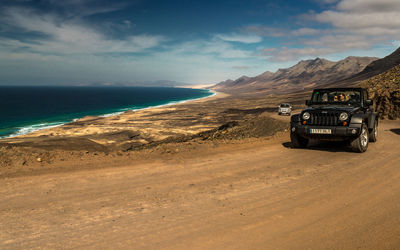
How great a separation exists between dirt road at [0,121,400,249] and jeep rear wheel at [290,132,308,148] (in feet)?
5.11

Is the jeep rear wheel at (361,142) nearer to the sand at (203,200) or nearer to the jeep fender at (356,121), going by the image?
the sand at (203,200)

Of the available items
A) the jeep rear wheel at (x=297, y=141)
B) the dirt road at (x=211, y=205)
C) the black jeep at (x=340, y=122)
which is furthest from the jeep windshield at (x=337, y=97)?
the dirt road at (x=211, y=205)

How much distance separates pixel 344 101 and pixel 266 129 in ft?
32.4

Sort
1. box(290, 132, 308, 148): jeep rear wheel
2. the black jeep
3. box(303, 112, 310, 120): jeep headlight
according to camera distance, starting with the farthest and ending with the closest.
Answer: box(290, 132, 308, 148): jeep rear wheel
box(303, 112, 310, 120): jeep headlight
the black jeep

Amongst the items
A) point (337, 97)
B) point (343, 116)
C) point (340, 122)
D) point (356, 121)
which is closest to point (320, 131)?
point (340, 122)

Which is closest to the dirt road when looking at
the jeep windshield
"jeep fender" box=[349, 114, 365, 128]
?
"jeep fender" box=[349, 114, 365, 128]

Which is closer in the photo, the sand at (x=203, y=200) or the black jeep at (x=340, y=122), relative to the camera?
the sand at (x=203, y=200)

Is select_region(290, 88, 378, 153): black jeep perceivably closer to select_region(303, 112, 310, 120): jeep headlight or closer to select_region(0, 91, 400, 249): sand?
select_region(303, 112, 310, 120): jeep headlight

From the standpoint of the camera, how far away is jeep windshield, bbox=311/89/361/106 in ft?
29.8

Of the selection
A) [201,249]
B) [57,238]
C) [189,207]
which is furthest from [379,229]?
[57,238]

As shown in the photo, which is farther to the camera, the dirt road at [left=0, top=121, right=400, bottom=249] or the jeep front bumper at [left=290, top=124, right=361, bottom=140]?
the jeep front bumper at [left=290, top=124, right=361, bottom=140]

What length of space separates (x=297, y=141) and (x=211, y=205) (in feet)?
19.2

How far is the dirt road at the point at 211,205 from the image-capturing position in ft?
11.4

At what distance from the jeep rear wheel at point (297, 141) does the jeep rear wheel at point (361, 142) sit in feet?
5.42
